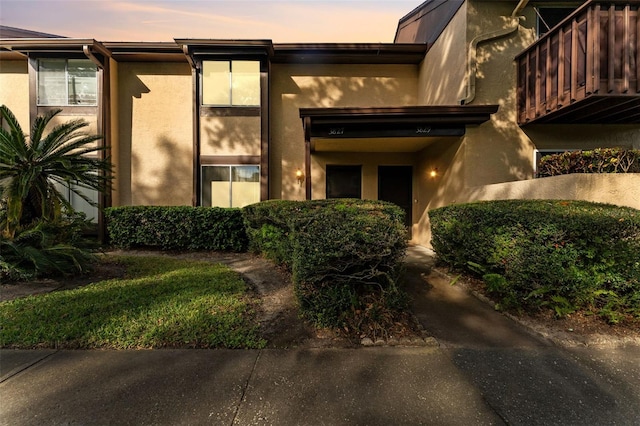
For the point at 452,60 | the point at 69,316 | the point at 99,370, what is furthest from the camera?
the point at 452,60

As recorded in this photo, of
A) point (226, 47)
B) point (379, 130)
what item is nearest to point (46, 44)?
point (226, 47)

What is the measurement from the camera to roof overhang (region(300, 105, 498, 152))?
6418 millimetres

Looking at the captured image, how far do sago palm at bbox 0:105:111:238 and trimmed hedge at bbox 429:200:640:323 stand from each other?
7125 millimetres

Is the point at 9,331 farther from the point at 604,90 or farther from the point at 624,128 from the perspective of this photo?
the point at 624,128

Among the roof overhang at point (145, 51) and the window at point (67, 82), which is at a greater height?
the roof overhang at point (145, 51)

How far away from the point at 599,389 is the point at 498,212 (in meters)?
2.22

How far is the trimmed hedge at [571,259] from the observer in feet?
10.3

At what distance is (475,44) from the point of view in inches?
259

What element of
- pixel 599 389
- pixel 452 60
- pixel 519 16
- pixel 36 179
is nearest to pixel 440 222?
pixel 599 389

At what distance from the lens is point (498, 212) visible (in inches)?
153

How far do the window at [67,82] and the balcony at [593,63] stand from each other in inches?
483

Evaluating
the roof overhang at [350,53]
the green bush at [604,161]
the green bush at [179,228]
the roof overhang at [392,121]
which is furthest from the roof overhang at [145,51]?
the green bush at [604,161]

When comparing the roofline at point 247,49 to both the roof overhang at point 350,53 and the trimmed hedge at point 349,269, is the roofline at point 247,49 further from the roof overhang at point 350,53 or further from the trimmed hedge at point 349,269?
the trimmed hedge at point 349,269


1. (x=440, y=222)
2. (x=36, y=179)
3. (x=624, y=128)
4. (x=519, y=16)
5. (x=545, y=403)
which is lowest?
(x=545, y=403)
